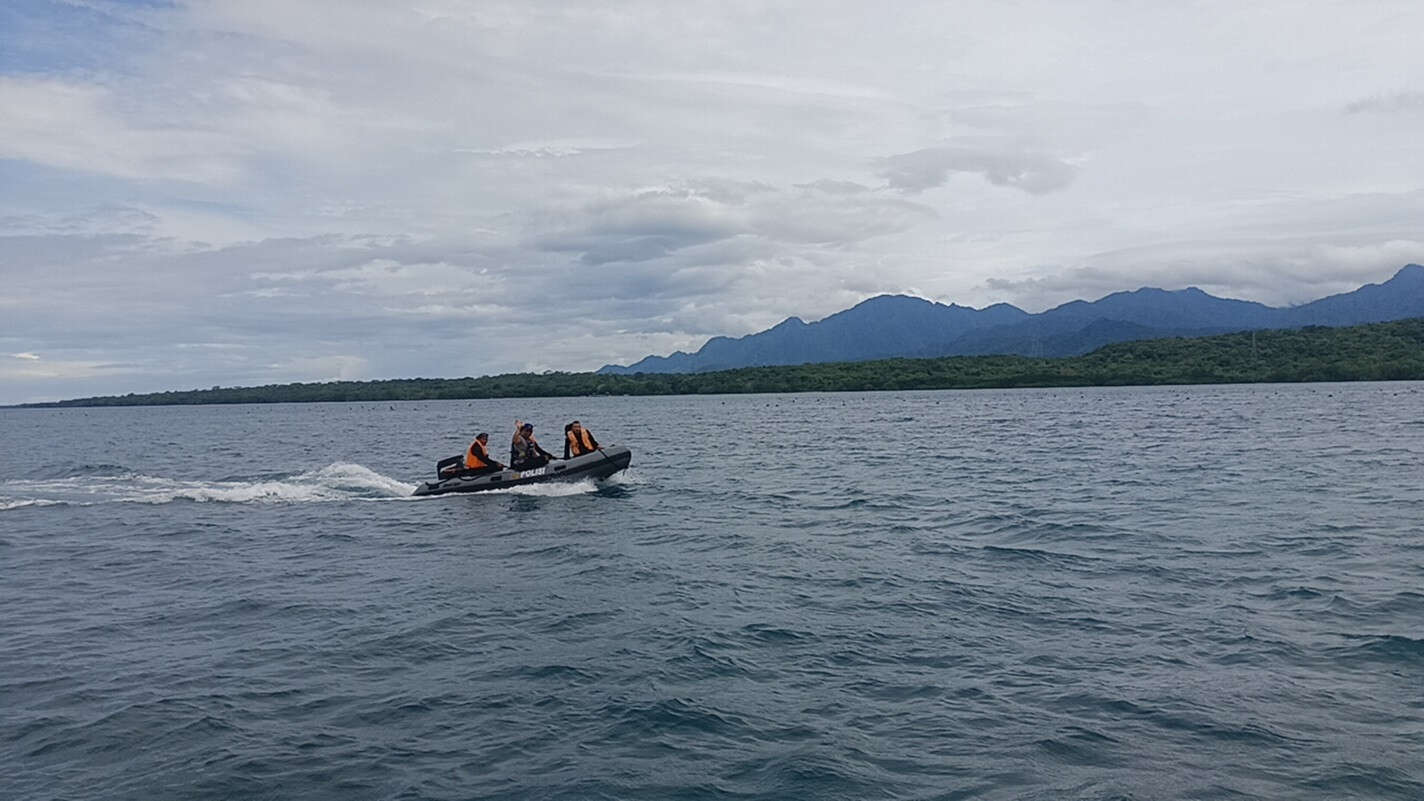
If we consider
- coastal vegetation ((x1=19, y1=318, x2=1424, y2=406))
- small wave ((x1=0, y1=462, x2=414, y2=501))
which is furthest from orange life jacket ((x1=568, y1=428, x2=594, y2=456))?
coastal vegetation ((x1=19, y1=318, x2=1424, y2=406))

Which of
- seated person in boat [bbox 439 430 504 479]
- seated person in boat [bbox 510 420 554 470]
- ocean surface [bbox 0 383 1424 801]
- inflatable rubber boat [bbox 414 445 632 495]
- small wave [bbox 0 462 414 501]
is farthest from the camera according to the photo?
small wave [bbox 0 462 414 501]

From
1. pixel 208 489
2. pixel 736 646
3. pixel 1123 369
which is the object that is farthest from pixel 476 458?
pixel 1123 369

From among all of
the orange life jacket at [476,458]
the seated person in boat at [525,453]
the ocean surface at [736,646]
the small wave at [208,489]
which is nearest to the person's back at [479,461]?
the orange life jacket at [476,458]

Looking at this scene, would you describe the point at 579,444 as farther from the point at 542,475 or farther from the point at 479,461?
the point at 479,461

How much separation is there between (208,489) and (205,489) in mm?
125

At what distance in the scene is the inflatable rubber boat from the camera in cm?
3089

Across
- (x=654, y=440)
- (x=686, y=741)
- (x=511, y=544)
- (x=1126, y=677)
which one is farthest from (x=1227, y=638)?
(x=654, y=440)

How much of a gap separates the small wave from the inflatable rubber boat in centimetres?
229

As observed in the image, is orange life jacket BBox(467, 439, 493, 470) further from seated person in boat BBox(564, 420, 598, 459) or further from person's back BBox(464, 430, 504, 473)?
seated person in boat BBox(564, 420, 598, 459)

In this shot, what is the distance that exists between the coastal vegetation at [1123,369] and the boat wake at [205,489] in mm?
130758

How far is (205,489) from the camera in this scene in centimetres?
3441

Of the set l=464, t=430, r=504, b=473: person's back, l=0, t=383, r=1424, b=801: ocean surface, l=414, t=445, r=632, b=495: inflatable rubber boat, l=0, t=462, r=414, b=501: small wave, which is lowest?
l=0, t=383, r=1424, b=801: ocean surface

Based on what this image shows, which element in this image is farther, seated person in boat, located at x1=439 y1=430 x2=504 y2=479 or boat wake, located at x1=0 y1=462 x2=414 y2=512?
boat wake, located at x1=0 y1=462 x2=414 y2=512

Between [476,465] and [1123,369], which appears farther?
[1123,369]
